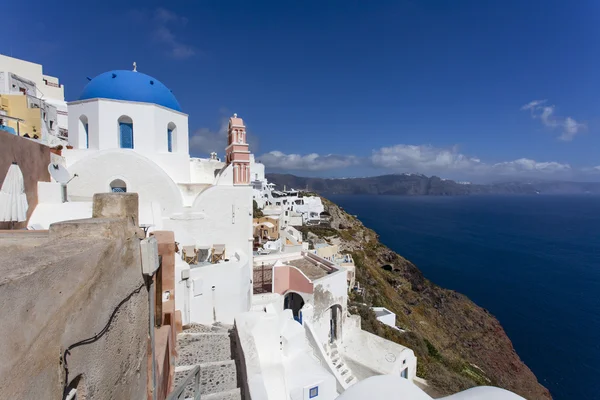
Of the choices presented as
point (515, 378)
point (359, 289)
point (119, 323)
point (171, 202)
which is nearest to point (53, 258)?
point (119, 323)

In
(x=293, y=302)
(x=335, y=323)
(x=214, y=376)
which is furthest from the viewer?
(x=293, y=302)

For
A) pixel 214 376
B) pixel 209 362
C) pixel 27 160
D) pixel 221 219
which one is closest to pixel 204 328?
pixel 209 362

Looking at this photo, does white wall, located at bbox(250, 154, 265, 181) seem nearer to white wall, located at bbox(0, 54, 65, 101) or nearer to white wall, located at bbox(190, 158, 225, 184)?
white wall, located at bbox(0, 54, 65, 101)

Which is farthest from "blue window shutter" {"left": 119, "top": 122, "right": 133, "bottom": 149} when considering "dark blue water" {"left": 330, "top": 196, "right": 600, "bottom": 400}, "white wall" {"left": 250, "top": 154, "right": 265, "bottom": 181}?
"white wall" {"left": 250, "top": 154, "right": 265, "bottom": 181}

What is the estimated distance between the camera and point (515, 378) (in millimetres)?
22953

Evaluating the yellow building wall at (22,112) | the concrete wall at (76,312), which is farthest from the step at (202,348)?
the yellow building wall at (22,112)

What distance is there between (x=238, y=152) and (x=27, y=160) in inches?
249

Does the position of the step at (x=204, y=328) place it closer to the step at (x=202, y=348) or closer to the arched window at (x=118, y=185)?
the step at (x=202, y=348)

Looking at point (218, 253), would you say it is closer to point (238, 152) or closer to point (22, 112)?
point (238, 152)

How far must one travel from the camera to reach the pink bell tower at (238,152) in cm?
1180

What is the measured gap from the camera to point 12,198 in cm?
623

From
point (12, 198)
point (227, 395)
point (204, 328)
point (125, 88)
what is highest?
point (125, 88)

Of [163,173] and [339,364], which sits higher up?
[163,173]

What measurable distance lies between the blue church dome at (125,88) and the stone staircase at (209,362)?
9.05m
